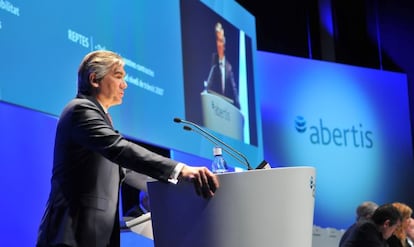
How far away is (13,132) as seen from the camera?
10.8 feet

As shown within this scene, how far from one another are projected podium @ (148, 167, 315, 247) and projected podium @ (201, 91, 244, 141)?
3.13m

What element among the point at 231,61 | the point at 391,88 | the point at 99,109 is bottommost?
the point at 99,109

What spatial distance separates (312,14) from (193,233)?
6.74m

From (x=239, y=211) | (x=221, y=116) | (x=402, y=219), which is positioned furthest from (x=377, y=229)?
(x=239, y=211)

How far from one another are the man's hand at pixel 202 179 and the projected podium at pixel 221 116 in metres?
3.18

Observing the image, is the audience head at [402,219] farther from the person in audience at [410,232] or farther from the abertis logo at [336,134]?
the abertis logo at [336,134]

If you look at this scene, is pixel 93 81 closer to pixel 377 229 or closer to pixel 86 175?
pixel 86 175

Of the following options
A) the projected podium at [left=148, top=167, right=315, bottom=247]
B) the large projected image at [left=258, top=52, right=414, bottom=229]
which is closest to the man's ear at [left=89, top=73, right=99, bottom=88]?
the projected podium at [left=148, top=167, right=315, bottom=247]

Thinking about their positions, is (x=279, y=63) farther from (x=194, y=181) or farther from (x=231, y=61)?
(x=194, y=181)

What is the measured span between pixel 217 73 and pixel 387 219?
5.94 ft

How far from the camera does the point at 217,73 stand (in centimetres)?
558

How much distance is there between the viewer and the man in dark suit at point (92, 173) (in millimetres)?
1996

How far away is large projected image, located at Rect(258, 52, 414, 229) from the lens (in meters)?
7.45

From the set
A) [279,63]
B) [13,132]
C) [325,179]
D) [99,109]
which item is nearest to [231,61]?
[279,63]
